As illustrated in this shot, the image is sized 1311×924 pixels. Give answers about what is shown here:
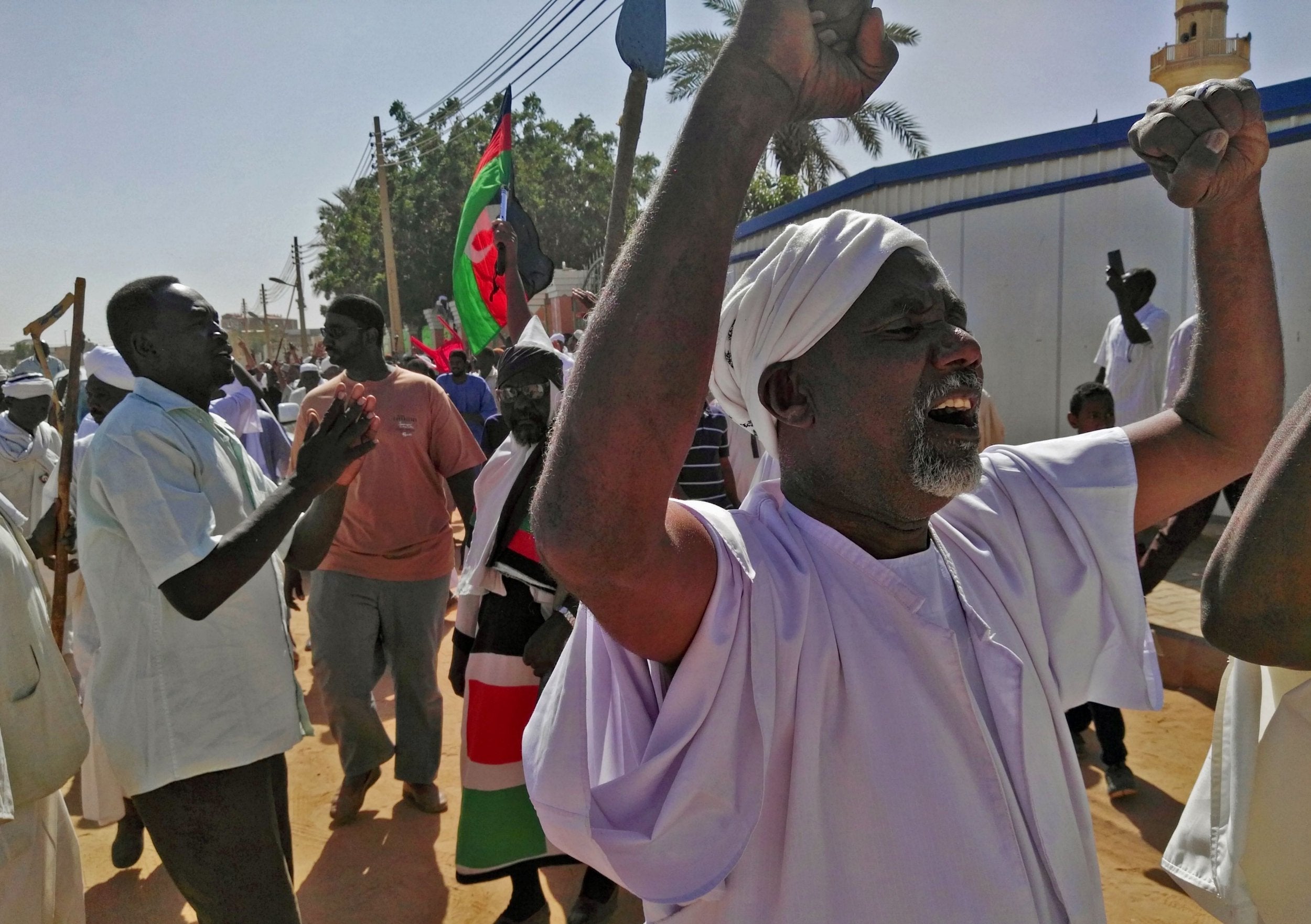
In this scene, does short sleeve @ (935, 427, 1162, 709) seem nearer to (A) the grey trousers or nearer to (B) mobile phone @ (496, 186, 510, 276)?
(A) the grey trousers

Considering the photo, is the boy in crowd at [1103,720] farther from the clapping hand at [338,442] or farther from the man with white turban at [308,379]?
the man with white turban at [308,379]

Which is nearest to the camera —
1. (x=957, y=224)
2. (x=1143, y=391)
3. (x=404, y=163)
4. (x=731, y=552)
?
(x=731, y=552)

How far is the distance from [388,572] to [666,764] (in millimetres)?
3418

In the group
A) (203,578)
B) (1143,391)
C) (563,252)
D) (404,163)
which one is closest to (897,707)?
(203,578)

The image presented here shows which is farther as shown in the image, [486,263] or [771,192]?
[771,192]

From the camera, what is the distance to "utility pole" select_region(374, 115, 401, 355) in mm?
23642

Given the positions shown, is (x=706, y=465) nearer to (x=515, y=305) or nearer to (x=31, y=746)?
(x=515, y=305)

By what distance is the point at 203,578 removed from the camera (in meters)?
2.37

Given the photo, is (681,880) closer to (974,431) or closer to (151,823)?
(974,431)

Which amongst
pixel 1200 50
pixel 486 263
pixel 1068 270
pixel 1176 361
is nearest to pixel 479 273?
pixel 486 263

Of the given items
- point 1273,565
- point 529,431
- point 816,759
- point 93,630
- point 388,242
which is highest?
point 388,242

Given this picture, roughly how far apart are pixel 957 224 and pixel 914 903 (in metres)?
10.6

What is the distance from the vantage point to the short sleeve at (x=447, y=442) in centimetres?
453

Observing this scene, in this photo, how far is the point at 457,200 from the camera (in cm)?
3622
